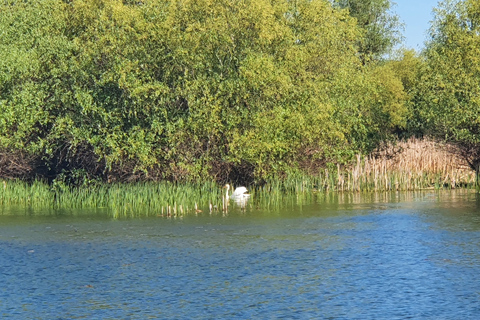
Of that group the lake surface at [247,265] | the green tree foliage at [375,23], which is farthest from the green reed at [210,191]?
the green tree foliage at [375,23]

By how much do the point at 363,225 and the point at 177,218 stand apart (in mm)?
7294

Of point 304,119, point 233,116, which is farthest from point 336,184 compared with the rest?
point 233,116

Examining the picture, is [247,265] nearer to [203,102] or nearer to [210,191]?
[210,191]

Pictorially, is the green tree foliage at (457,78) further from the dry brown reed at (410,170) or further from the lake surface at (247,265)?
the lake surface at (247,265)

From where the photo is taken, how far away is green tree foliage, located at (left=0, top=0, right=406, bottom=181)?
37.6 metres

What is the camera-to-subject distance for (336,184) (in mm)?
41875

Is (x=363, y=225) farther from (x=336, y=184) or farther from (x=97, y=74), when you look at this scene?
(x=97, y=74)

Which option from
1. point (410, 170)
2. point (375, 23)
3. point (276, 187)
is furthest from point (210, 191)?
point (375, 23)

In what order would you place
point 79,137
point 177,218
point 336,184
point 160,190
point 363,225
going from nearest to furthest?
1. point 363,225
2. point 177,218
3. point 160,190
4. point 79,137
5. point 336,184

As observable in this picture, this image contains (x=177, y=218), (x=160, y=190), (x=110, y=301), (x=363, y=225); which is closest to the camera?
(x=110, y=301)

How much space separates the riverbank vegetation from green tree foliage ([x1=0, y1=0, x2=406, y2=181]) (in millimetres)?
94

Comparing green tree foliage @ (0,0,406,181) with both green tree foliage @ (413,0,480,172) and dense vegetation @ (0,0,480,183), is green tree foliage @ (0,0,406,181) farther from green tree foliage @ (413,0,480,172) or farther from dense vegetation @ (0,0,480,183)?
green tree foliage @ (413,0,480,172)

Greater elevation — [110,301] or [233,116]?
[233,116]

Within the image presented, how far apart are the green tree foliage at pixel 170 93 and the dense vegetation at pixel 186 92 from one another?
0.09 meters
